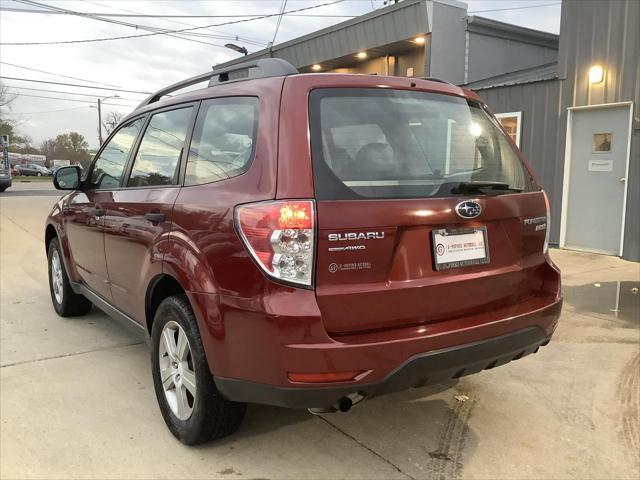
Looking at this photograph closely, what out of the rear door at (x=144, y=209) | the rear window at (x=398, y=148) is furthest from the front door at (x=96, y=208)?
the rear window at (x=398, y=148)

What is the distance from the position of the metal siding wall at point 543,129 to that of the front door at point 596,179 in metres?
0.17

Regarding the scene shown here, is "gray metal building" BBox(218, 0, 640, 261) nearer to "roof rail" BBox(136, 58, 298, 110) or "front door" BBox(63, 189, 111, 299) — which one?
"roof rail" BBox(136, 58, 298, 110)

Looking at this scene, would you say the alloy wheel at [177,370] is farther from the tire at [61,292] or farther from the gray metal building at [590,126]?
the gray metal building at [590,126]

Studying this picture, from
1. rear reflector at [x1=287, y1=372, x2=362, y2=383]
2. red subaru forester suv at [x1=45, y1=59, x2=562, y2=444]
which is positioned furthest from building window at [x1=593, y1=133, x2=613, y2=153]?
rear reflector at [x1=287, y1=372, x2=362, y2=383]

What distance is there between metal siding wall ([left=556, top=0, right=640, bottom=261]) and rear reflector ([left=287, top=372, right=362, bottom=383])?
704 centimetres

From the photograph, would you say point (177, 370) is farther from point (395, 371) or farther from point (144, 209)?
point (395, 371)

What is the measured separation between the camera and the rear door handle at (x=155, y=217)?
299cm

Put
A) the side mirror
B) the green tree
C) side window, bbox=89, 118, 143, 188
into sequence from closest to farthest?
side window, bbox=89, 118, 143, 188 → the side mirror → the green tree

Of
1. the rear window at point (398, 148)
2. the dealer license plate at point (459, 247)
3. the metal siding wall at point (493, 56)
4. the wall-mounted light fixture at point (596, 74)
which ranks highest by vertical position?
the metal siding wall at point (493, 56)

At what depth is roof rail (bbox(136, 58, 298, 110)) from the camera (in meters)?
2.73

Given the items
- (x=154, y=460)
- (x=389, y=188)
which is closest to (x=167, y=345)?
(x=154, y=460)

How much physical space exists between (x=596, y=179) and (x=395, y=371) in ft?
24.1

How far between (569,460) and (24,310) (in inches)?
197

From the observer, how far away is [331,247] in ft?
7.44
